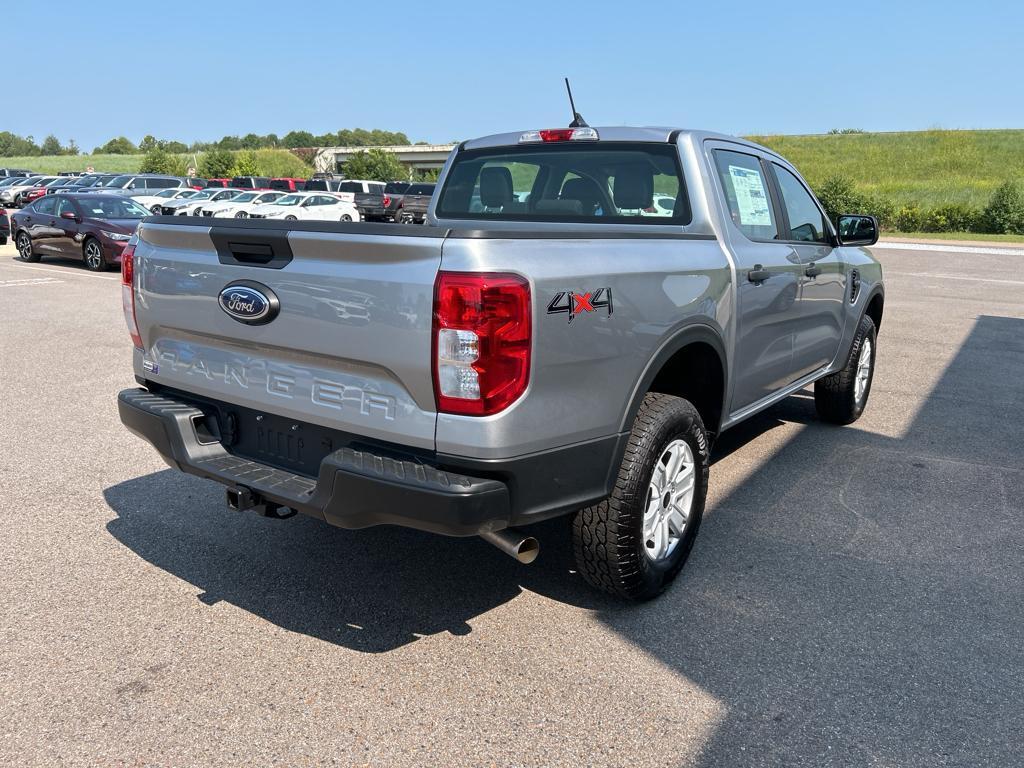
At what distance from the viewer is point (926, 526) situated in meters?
4.49

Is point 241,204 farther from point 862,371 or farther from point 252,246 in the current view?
point 252,246

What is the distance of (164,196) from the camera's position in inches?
1204

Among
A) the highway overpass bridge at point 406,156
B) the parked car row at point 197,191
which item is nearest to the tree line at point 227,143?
the highway overpass bridge at point 406,156

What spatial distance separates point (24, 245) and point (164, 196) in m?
12.9

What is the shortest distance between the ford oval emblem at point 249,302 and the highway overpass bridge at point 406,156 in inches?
3990

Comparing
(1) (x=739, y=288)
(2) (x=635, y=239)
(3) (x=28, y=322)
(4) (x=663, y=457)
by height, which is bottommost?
(3) (x=28, y=322)

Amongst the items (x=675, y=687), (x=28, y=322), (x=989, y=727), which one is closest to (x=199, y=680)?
(x=675, y=687)

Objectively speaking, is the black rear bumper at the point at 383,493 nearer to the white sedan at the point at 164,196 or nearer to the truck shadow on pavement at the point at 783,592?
the truck shadow on pavement at the point at 783,592

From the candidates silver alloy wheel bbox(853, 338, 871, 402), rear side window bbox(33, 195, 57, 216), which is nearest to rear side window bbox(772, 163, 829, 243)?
silver alloy wheel bbox(853, 338, 871, 402)

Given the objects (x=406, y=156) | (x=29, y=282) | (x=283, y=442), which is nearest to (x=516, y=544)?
(x=283, y=442)

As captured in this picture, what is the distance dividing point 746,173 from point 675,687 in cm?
283

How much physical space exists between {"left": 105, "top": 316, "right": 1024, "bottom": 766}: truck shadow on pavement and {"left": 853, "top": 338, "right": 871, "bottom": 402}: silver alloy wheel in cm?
104

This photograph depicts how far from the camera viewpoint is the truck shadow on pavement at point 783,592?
2.83 m

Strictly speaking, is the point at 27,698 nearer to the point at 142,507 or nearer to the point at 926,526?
the point at 142,507
